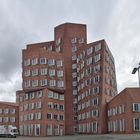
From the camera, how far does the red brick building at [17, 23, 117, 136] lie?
98062 mm

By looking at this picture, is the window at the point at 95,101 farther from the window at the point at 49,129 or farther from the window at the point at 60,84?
the window at the point at 49,129

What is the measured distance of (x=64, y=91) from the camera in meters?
106

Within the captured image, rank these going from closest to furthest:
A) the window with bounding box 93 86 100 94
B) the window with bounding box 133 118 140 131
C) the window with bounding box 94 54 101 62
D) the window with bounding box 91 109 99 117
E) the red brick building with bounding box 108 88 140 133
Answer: the window with bounding box 133 118 140 131 → the red brick building with bounding box 108 88 140 133 → the window with bounding box 91 109 99 117 → the window with bounding box 93 86 100 94 → the window with bounding box 94 54 101 62

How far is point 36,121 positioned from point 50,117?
409cm

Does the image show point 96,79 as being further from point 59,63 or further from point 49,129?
point 49,129

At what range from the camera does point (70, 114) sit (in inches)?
4370

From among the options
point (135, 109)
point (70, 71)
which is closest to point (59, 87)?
point (70, 71)

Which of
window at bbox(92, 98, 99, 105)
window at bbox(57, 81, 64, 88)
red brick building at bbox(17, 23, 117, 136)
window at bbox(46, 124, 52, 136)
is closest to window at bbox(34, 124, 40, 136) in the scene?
red brick building at bbox(17, 23, 117, 136)

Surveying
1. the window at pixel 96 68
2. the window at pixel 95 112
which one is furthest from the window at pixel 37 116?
the window at pixel 96 68

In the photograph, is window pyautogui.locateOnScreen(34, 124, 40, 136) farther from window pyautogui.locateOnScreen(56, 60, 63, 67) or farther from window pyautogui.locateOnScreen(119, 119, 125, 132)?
window pyautogui.locateOnScreen(119, 119, 125, 132)

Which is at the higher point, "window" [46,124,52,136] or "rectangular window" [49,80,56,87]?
"rectangular window" [49,80,56,87]

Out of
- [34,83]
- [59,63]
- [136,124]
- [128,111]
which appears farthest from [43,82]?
[136,124]

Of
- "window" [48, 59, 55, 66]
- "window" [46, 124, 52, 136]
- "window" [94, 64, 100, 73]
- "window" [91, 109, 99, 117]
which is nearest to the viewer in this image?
"window" [91, 109, 99, 117]

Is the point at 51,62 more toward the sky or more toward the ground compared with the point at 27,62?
more toward the ground
